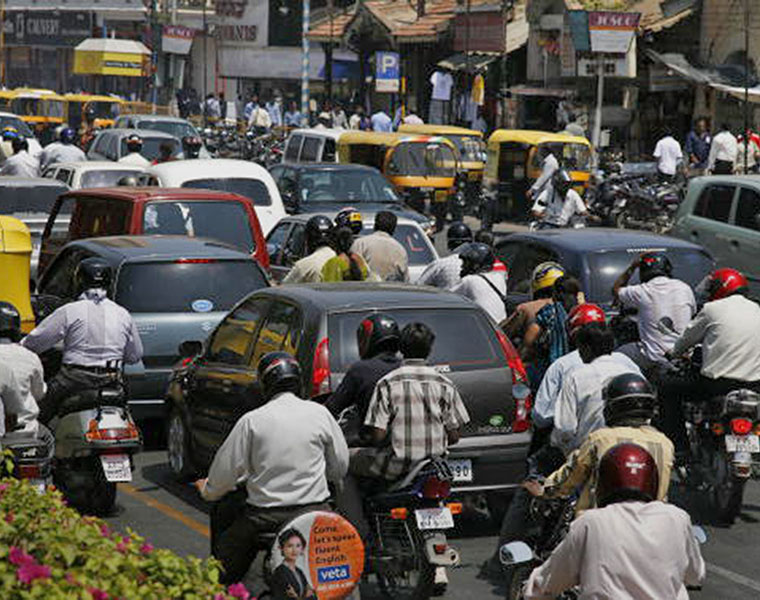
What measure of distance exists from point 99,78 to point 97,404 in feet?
220

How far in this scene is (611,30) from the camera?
36.4 metres

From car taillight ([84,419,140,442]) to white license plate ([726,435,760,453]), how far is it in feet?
12.2

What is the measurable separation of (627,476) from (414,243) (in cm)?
1306

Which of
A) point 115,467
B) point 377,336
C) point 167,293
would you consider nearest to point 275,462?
point 377,336

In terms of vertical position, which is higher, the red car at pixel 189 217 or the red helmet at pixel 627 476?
the red helmet at pixel 627 476

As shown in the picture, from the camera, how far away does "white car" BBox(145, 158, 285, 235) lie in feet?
66.0

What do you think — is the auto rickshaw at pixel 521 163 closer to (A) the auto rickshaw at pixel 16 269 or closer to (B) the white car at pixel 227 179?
(B) the white car at pixel 227 179

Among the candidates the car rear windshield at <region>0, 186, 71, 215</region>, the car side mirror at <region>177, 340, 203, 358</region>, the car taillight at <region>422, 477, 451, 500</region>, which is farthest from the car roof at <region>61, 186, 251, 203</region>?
the car taillight at <region>422, 477, 451, 500</region>

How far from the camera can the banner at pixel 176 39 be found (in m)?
71.3

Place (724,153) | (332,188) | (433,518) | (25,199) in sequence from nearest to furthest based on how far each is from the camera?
(433,518), (25,199), (332,188), (724,153)

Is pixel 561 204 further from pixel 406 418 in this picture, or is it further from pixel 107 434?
pixel 406 418

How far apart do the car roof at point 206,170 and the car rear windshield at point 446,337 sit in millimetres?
10442

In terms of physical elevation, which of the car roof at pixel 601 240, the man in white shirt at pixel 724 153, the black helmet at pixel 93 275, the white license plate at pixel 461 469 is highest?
the black helmet at pixel 93 275

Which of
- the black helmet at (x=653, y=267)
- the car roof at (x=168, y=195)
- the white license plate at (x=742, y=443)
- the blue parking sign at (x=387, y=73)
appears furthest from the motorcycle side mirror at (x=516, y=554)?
the blue parking sign at (x=387, y=73)
